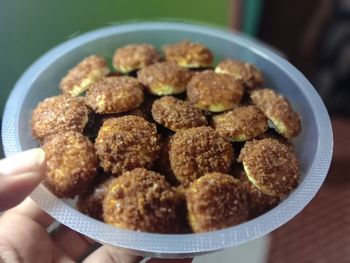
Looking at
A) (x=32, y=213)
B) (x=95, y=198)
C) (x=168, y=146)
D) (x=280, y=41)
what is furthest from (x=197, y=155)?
(x=280, y=41)

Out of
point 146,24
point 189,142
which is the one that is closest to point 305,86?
point 189,142

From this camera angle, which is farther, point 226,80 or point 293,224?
point 293,224

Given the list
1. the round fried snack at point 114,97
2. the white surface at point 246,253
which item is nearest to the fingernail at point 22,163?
the round fried snack at point 114,97

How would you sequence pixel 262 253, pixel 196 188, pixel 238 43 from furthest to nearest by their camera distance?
pixel 262 253
pixel 238 43
pixel 196 188

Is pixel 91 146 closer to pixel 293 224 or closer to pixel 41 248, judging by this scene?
pixel 41 248

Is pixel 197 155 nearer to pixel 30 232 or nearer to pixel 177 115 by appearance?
pixel 177 115

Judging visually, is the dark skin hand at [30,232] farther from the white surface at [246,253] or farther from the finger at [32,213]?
the white surface at [246,253]

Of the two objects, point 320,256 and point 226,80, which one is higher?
point 226,80

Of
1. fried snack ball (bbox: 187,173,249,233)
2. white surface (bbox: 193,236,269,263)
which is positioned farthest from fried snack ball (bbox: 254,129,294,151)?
white surface (bbox: 193,236,269,263)
